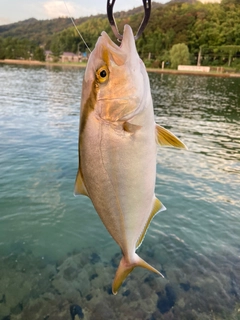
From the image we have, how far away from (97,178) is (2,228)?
6671mm

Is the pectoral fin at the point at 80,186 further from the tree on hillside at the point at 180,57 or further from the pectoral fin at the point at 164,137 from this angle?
the tree on hillside at the point at 180,57

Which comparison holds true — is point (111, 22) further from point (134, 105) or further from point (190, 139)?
point (190, 139)

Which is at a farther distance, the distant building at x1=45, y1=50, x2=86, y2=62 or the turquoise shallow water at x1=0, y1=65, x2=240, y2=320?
the distant building at x1=45, y1=50, x2=86, y2=62

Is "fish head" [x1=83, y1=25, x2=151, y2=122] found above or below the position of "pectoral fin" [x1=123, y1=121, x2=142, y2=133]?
above

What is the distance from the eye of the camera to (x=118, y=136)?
2377 mm

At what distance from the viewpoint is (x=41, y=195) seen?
10.1 m

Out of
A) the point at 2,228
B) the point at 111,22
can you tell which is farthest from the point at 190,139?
the point at 111,22

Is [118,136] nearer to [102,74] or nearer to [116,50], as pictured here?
[102,74]

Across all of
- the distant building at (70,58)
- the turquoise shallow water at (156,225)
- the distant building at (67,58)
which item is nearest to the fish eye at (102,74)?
the turquoise shallow water at (156,225)

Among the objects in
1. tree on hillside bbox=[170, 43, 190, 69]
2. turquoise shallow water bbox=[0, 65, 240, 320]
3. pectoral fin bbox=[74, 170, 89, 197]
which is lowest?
turquoise shallow water bbox=[0, 65, 240, 320]

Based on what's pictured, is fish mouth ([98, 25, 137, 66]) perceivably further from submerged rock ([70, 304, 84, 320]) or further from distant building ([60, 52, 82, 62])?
distant building ([60, 52, 82, 62])

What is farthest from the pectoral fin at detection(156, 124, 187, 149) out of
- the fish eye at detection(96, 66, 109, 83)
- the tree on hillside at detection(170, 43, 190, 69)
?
the tree on hillside at detection(170, 43, 190, 69)

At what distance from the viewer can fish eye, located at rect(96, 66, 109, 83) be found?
229 cm

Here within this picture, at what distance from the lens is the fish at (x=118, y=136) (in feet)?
7.52
